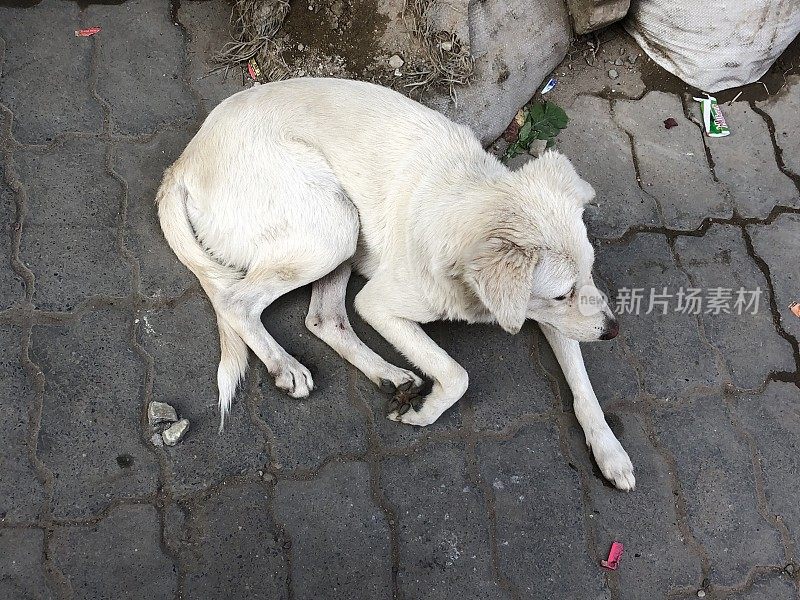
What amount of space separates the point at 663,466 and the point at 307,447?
1715mm

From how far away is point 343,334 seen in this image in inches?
121

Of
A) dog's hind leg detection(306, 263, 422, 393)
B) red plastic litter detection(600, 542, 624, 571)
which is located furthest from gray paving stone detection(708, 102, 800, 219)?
dog's hind leg detection(306, 263, 422, 393)

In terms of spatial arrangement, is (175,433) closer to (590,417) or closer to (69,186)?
(69,186)

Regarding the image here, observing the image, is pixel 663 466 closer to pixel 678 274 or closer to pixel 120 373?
pixel 678 274

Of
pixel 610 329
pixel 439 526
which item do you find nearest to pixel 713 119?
pixel 610 329

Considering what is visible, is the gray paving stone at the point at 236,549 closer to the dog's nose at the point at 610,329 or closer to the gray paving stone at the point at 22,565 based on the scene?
the gray paving stone at the point at 22,565

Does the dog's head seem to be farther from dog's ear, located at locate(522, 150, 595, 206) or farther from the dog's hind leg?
the dog's hind leg

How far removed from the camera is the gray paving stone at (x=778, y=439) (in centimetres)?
303

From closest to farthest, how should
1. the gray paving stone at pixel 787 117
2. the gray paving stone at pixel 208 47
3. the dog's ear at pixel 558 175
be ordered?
A: the dog's ear at pixel 558 175 < the gray paving stone at pixel 208 47 < the gray paving stone at pixel 787 117

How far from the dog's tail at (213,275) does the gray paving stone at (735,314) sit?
8.14 feet

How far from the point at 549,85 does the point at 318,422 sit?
2.55 m

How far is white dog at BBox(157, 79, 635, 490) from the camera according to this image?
2.61m

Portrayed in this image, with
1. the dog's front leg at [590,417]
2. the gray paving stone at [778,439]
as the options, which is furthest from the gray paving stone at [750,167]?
the dog's front leg at [590,417]

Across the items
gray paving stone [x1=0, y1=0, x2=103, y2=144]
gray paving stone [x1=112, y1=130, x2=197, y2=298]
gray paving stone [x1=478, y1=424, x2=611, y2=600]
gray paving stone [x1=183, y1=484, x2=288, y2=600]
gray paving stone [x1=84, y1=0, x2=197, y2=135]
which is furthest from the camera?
gray paving stone [x1=84, y1=0, x2=197, y2=135]
